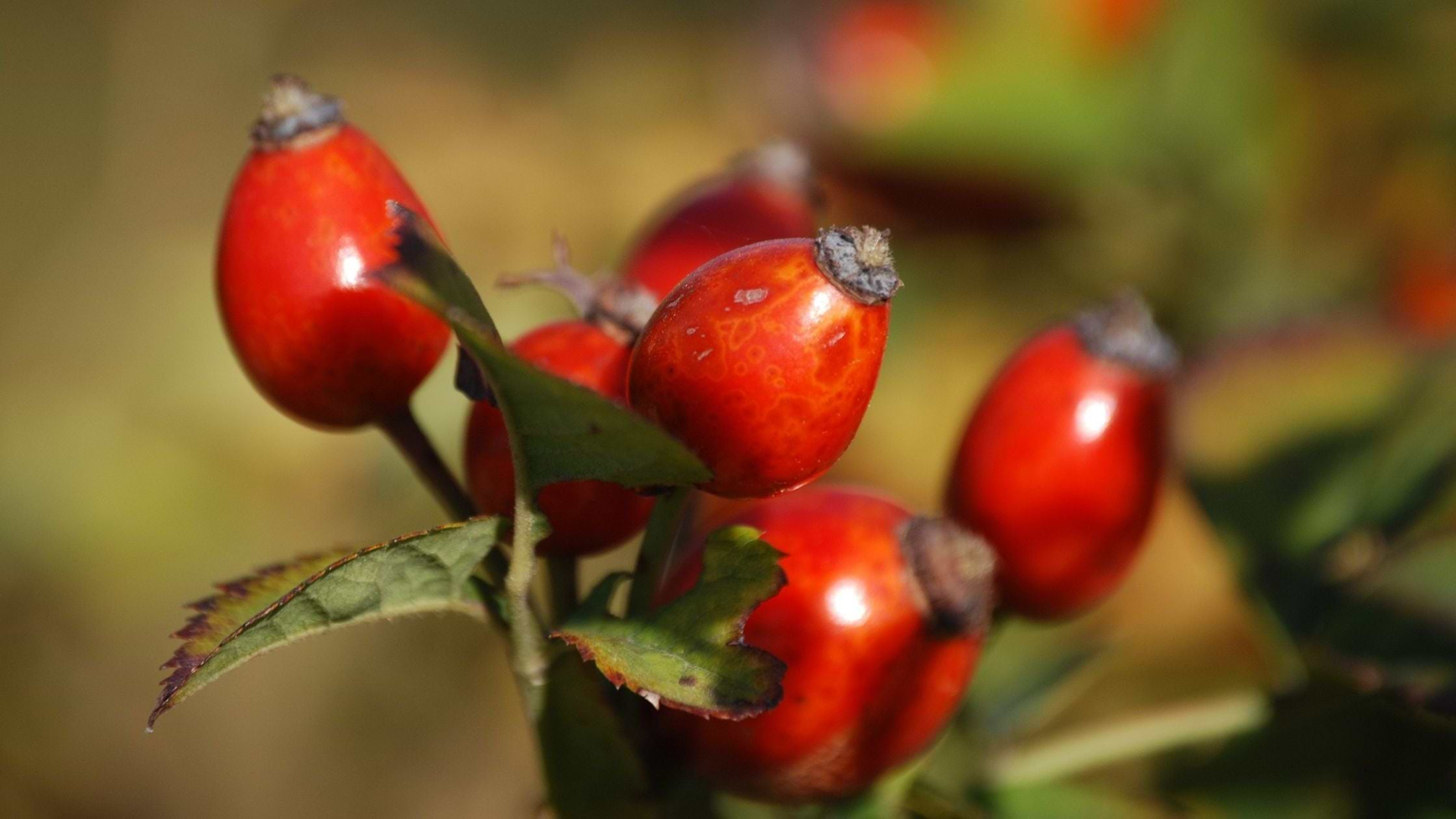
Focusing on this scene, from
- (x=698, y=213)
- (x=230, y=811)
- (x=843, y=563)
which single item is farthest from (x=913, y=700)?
(x=230, y=811)

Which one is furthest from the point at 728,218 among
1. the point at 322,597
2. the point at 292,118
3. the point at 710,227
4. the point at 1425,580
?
the point at 1425,580

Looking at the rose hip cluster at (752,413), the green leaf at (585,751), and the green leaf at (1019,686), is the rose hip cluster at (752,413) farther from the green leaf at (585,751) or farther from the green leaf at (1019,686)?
the green leaf at (1019,686)

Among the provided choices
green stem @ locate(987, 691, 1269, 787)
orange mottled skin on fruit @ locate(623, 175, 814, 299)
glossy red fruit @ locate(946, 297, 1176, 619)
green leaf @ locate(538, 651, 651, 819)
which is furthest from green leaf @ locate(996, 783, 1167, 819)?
orange mottled skin on fruit @ locate(623, 175, 814, 299)

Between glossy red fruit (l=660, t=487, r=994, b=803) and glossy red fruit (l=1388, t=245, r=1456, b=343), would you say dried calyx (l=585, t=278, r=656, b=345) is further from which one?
glossy red fruit (l=1388, t=245, r=1456, b=343)

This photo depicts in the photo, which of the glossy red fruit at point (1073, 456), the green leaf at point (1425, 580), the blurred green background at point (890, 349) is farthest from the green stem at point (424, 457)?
the blurred green background at point (890, 349)

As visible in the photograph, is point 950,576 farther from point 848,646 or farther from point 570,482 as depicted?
point 570,482
